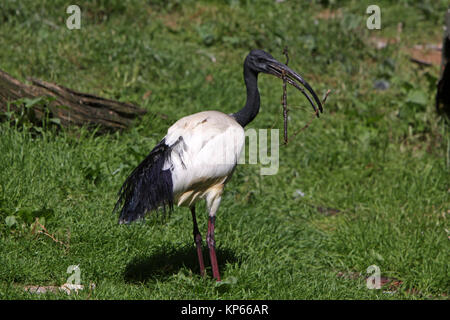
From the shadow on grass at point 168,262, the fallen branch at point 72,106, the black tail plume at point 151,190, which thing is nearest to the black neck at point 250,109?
the black tail plume at point 151,190

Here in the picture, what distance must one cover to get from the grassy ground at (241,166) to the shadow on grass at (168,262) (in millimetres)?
15

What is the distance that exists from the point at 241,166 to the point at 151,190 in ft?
7.73

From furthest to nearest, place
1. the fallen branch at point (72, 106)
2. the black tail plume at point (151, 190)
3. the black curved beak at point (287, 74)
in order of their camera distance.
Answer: the fallen branch at point (72, 106) → the black curved beak at point (287, 74) → the black tail plume at point (151, 190)

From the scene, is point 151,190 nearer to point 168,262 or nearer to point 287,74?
point 168,262

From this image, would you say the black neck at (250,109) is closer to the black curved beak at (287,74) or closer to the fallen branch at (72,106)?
the black curved beak at (287,74)

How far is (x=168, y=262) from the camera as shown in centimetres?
480

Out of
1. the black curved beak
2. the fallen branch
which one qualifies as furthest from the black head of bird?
the fallen branch

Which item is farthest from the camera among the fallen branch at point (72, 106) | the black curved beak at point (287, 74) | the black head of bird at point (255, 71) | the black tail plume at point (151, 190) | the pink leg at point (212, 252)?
the fallen branch at point (72, 106)

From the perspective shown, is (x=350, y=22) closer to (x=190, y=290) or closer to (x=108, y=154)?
(x=108, y=154)

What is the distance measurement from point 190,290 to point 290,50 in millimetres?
5057

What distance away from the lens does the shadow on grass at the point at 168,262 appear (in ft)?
15.1

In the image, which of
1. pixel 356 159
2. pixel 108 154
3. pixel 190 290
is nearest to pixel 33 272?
pixel 190 290

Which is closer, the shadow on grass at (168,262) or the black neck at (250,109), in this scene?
the shadow on grass at (168,262)

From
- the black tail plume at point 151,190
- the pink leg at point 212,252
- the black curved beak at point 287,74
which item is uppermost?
the black curved beak at point 287,74
